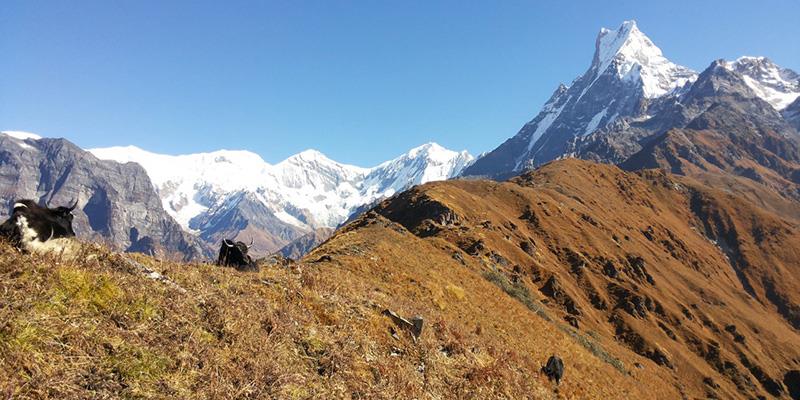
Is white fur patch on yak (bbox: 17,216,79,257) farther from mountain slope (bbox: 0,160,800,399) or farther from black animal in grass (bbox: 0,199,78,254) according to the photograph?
mountain slope (bbox: 0,160,800,399)

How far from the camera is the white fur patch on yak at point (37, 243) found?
8984mm

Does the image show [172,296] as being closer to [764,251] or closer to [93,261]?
[93,261]

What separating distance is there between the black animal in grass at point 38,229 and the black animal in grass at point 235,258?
18.9 ft

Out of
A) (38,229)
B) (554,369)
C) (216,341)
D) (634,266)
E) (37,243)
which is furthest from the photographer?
(634,266)

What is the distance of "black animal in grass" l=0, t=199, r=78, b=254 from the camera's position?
8938 mm

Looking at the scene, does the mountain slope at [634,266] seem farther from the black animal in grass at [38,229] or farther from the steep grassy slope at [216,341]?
the black animal in grass at [38,229]

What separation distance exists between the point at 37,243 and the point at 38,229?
14.4 inches

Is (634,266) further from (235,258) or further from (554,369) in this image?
(235,258)

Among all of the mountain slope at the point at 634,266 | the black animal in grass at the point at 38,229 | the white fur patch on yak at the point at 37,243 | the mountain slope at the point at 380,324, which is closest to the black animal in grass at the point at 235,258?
the mountain slope at the point at 380,324

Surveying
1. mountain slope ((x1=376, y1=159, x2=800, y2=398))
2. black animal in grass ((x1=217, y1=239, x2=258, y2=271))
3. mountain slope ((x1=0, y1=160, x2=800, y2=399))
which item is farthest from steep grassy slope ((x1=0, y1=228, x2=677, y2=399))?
mountain slope ((x1=376, y1=159, x2=800, y2=398))

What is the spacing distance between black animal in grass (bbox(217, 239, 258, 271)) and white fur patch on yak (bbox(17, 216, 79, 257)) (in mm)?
6121

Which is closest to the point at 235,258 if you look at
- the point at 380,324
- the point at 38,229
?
the point at 380,324

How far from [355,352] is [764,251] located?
210927mm

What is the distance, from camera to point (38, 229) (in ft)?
30.9
